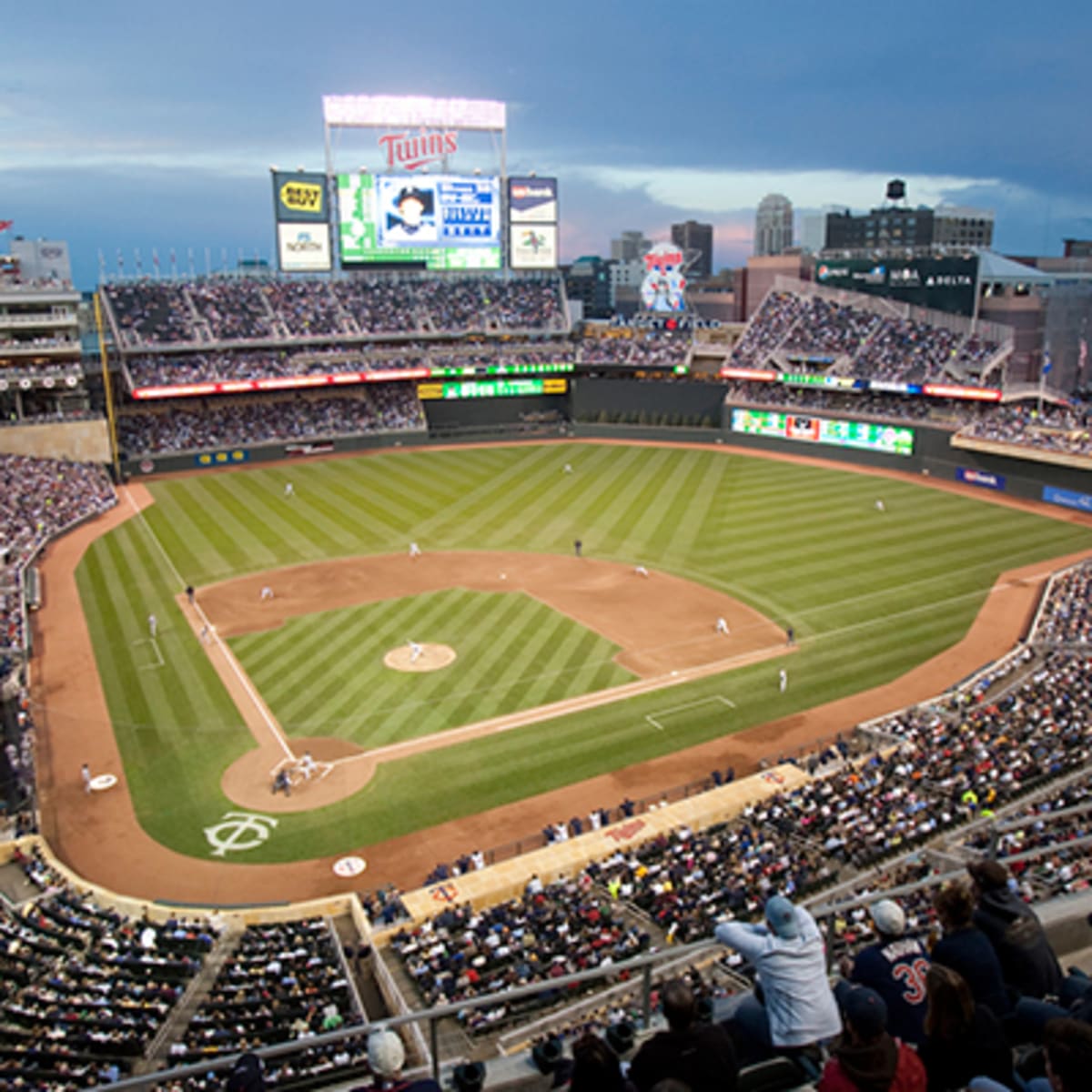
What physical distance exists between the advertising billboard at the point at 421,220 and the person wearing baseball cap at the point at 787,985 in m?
67.5

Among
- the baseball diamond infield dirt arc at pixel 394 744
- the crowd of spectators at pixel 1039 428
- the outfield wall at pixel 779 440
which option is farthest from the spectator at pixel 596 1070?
the crowd of spectators at pixel 1039 428

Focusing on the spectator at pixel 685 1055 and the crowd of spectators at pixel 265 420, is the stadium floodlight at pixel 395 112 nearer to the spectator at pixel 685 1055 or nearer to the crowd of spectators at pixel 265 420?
the crowd of spectators at pixel 265 420

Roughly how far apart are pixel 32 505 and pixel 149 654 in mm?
19041

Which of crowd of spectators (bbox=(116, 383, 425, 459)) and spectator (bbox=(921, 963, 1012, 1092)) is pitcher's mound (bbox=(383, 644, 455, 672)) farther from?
crowd of spectators (bbox=(116, 383, 425, 459))

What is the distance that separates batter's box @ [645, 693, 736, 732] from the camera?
26891 mm

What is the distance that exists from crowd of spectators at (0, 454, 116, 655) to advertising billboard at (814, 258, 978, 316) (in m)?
51.5

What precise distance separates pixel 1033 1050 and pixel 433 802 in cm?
1877

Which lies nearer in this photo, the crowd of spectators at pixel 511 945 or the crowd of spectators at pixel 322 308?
the crowd of spectators at pixel 511 945

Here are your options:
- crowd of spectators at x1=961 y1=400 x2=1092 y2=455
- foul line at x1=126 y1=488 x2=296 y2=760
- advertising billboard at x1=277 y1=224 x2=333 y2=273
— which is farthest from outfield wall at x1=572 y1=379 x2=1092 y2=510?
foul line at x1=126 y1=488 x2=296 y2=760

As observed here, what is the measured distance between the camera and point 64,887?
1938 cm

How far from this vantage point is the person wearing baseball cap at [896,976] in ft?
19.9

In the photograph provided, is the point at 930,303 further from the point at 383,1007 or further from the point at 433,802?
the point at 383,1007

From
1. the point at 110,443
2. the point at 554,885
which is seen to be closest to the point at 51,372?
the point at 110,443

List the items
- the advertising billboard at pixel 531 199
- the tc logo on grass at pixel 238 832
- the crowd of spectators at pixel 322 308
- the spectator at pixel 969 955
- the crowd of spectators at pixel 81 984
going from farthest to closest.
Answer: the advertising billboard at pixel 531 199
the crowd of spectators at pixel 322 308
the tc logo on grass at pixel 238 832
the crowd of spectators at pixel 81 984
the spectator at pixel 969 955
